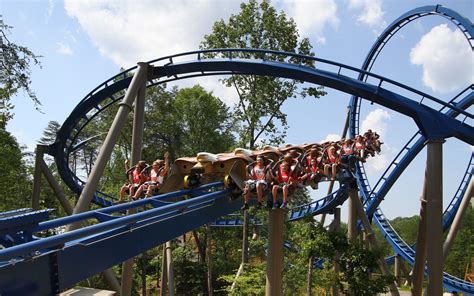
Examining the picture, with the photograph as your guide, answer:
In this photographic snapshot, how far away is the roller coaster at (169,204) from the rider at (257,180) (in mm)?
335

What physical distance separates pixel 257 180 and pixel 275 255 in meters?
1.21

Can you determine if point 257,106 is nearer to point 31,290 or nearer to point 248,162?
point 248,162

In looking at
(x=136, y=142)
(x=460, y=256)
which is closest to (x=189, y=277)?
(x=136, y=142)

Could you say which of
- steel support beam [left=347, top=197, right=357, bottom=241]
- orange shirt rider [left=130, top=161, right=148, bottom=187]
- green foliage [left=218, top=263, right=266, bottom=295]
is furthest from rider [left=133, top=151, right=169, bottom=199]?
green foliage [left=218, top=263, right=266, bottom=295]

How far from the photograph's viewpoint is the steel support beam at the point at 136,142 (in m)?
7.05

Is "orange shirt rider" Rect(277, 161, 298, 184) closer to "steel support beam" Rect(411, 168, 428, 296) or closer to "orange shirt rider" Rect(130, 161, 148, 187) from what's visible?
"orange shirt rider" Rect(130, 161, 148, 187)

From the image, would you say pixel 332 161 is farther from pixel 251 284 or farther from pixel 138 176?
pixel 251 284

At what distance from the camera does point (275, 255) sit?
6.13m

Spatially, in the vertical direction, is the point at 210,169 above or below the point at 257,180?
above

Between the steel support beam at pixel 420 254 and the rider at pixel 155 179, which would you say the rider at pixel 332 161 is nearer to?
the steel support beam at pixel 420 254

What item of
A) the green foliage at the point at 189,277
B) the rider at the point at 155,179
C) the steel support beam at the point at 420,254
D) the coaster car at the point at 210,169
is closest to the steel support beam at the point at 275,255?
the coaster car at the point at 210,169

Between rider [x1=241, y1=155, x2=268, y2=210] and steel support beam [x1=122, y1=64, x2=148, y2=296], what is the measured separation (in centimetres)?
221

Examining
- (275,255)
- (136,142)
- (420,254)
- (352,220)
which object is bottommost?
(420,254)

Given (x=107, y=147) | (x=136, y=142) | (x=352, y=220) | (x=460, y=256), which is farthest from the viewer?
(x=460, y=256)
